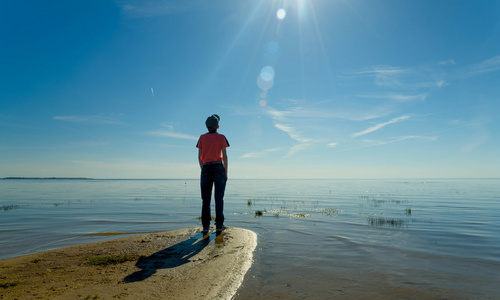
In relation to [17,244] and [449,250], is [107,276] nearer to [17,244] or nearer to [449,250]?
[17,244]

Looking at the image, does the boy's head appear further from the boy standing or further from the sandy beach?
the sandy beach

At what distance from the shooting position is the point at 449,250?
6562mm

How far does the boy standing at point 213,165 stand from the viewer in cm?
766

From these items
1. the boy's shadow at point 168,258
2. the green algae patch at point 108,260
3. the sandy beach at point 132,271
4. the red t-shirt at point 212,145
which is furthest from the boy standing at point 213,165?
the green algae patch at point 108,260

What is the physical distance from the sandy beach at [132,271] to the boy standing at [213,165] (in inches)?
64.9

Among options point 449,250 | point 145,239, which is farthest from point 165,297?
point 449,250

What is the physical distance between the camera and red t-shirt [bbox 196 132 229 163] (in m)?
7.66

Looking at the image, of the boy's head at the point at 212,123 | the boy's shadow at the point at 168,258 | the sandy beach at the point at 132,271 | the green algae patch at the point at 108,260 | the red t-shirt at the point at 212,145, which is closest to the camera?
the sandy beach at the point at 132,271

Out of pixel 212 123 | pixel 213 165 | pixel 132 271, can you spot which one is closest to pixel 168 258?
pixel 132 271

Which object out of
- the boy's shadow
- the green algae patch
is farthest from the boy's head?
the green algae patch

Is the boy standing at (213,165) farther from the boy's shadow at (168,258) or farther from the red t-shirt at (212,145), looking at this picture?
the boy's shadow at (168,258)

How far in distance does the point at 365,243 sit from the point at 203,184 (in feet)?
15.6

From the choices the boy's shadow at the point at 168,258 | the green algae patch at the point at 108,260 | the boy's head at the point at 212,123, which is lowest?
the boy's shadow at the point at 168,258

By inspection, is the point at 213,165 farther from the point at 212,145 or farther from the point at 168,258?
the point at 168,258
